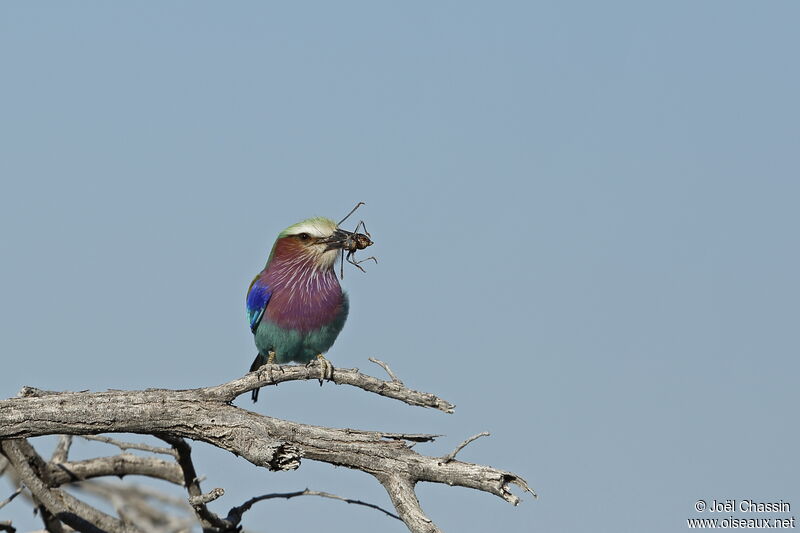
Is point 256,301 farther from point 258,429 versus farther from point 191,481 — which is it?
point 258,429

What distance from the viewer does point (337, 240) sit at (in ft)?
25.7

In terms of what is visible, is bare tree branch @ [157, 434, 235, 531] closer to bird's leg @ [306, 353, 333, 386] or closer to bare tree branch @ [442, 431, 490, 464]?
bird's leg @ [306, 353, 333, 386]

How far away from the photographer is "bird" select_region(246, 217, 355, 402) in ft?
25.0

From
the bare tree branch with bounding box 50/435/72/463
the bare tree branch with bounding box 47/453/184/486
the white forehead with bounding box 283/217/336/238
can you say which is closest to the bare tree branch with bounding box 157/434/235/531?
the bare tree branch with bounding box 47/453/184/486

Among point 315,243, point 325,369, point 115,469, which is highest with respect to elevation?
point 315,243

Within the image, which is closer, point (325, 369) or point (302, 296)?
point (325, 369)

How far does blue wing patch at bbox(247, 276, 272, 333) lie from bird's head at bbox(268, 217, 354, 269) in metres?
0.27

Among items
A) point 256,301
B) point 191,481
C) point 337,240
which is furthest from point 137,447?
point 337,240

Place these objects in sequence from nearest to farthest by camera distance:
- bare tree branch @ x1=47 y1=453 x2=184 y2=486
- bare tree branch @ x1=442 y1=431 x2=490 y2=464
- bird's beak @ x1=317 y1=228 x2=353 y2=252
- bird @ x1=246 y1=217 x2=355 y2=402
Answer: bare tree branch @ x1=442 y1=431 x2=490 y2=464, bird @ x1=246 y1=217 x2=355 y2=402, bird's beak @ x1=317 y1=228 x2=353 y2=252, bare tree branch @ x1=47 y1=453 x2=184 y2=486

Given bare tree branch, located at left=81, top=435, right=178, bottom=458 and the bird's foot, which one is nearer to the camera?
the bird's foot

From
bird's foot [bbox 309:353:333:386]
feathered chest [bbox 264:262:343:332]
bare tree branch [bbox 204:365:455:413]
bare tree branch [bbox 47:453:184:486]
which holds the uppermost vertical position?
feathered chest [bbox 264:262:343:332]

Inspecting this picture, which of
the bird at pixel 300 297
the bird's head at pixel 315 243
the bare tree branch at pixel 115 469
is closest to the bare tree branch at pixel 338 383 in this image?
the bird at pixel 300 297

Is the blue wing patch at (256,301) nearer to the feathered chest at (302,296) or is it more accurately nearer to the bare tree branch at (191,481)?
the feathered chest at (302,296)

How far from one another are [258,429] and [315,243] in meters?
2.04
